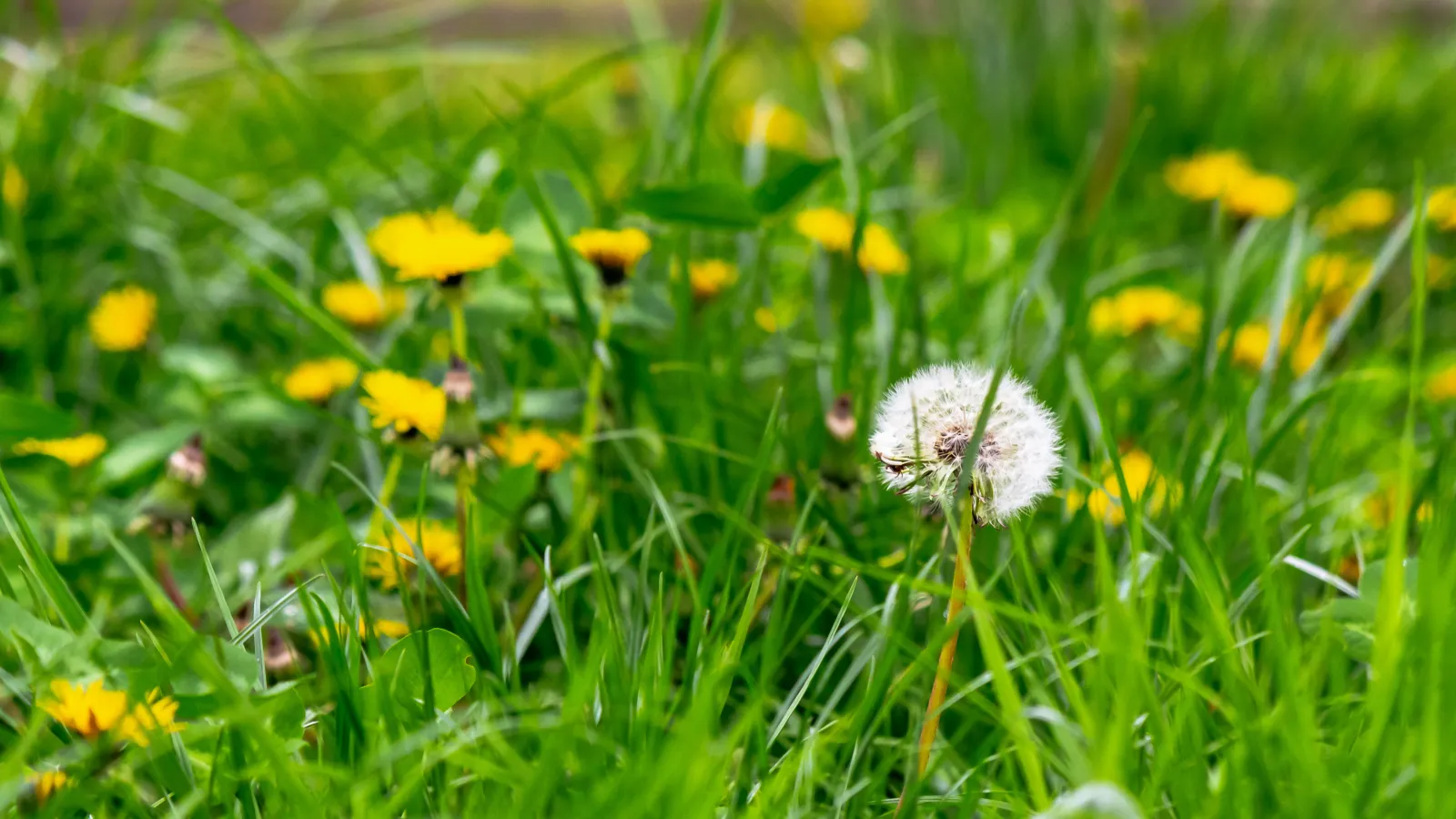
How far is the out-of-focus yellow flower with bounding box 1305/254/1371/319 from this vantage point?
1557mm

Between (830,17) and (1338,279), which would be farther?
(830,17)

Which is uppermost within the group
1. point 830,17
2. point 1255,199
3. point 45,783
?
point 830,17

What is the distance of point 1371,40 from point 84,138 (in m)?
4.24

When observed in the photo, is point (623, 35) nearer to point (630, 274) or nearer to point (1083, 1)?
point (1083, 1)

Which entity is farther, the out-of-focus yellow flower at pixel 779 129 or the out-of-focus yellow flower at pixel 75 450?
the out-of-focus yellow flower at pixel 779 129

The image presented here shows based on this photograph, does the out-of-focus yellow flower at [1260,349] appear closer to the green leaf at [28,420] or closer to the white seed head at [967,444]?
the white seed head at [967,444]

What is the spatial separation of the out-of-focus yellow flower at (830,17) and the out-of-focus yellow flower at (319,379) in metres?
1.62

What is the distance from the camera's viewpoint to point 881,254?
1438 millimetres

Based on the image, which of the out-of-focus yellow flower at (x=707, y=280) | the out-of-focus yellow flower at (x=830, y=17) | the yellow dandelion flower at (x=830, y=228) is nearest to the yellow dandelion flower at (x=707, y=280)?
the out-of-focus yellow flower at (x=707, y=280)

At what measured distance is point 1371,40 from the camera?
429 cm

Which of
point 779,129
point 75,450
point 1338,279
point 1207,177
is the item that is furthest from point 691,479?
point 779,129

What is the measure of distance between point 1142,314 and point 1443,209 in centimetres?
51

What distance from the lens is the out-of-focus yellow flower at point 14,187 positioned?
1.49 metres

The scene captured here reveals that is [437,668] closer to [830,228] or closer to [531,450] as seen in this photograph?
[531,450]
